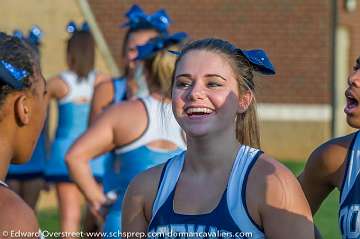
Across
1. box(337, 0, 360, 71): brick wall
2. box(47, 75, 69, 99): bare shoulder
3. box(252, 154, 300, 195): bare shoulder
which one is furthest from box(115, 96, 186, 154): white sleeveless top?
Answer: box(337, 0, 360, 71): brick wall

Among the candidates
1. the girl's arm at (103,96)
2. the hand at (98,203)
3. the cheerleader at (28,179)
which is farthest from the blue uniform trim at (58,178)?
the hand at (98,203)

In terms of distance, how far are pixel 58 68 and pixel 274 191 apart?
11.9m

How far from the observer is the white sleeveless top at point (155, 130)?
5520 mm

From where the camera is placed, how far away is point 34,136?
330 cm

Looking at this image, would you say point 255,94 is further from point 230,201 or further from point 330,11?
point 330,11

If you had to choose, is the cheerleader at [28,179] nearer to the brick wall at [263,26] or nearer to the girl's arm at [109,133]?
the girl's arm at [109,133]

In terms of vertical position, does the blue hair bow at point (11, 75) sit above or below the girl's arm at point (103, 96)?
above

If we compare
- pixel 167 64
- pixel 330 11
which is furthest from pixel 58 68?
pixel 167 64

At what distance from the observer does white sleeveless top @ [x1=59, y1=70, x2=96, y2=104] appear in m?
9.15

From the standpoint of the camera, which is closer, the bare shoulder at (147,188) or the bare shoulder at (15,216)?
the bare shoulder at (15,216)

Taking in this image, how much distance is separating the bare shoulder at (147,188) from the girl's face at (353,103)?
0.80 m

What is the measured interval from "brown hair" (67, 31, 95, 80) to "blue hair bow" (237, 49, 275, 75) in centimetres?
491

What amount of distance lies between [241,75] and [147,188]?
1.82ft

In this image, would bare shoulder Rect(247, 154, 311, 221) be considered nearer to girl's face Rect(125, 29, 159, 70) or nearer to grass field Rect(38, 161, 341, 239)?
girl's face Rect(125, 29, 159, 70)
